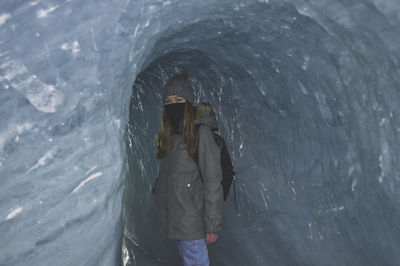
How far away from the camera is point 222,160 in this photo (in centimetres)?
305

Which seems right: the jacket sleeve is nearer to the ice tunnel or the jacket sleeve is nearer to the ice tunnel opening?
the ice tunnel

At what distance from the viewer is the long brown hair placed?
111 inches

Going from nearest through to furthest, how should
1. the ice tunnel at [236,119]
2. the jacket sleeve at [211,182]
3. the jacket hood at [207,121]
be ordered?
the ice tunnel at [236,119] → the jacket sleeve at [211,182] → the jacket hood at [207,121]

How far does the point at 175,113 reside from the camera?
9.37ft

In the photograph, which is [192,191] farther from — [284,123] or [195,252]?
[284,123]

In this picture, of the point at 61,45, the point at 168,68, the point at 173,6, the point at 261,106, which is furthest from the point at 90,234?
the point at 168,68

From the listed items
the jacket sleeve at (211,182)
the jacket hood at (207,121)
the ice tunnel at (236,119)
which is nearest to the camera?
the ice tunnel at (236,119)

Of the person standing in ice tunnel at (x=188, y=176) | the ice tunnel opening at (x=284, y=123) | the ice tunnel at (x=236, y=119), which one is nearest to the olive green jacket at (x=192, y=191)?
the person standing in ice tunnel at (x=188, y=176)

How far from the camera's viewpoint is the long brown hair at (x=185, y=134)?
9.29ft

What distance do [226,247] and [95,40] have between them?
9.37 feet

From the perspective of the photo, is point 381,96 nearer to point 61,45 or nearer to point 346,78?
point 346,78

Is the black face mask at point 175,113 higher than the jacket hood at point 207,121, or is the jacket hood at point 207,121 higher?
the black face mask at point 175,113

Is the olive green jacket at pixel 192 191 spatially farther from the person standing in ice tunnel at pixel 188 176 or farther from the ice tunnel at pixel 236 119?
the ice tunnel at pixel 236 119

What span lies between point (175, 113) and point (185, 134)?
157mm
